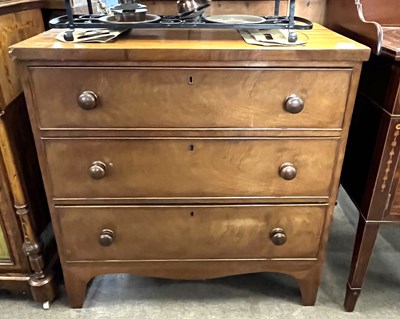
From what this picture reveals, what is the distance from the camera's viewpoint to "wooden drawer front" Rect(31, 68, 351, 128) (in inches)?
39.0

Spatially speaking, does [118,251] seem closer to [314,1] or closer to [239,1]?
[239,1]

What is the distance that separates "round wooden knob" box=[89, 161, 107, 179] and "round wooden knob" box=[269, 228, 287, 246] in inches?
21.4

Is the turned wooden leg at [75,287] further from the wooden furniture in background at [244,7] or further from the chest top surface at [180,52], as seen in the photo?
the wooden furniture in background at [244,7]

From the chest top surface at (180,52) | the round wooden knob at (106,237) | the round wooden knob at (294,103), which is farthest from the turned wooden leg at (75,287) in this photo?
the round wooden knob at (294,103)

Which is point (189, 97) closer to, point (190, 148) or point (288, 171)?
point (190, 148)

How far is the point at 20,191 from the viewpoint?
46.9 inches

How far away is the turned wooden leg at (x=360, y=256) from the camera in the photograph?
121 cm

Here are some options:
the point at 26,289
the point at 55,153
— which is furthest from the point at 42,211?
the point at 55,153

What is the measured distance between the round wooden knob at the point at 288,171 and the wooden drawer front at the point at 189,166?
0.05 feet

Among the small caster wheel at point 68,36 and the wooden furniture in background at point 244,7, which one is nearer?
the small caster wheel at point 68,36

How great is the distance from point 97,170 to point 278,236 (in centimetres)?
57

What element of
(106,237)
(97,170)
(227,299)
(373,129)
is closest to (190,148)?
(97,170)

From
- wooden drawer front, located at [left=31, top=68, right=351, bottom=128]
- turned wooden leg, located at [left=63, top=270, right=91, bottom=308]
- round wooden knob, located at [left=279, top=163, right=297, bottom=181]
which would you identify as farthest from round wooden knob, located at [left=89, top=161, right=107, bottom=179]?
round wooden knob, located at [left=279, top=163, right=297, bottom=181]

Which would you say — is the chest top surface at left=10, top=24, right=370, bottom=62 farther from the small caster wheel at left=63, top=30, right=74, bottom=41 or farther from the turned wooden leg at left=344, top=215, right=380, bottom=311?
the turned wooden leg at left=344, top=215, right=380, bottom=311
